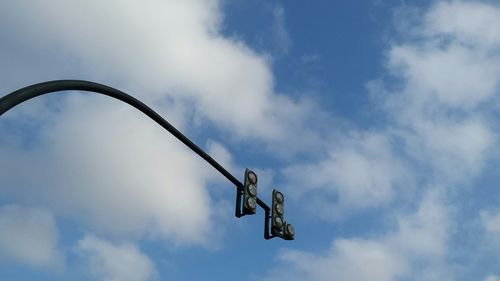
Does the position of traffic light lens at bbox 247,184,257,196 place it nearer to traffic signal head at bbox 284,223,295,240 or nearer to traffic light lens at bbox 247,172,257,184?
traffic light lens at bbox 247,172,257,184

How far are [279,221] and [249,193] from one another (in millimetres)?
1077

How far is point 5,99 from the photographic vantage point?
5.93m

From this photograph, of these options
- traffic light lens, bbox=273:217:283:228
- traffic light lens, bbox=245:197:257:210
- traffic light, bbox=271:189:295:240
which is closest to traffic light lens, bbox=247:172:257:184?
traffic light lens, bbox=245:197:257:210

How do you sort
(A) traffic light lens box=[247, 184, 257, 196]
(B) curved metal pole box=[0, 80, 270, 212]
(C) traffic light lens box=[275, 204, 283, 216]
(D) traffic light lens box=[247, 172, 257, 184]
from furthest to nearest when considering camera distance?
(C) traffic light lens box=[275, 204, 283, 216] → (D) traffic light lens box=[247, 172, 257, 184] → (A) traffic light lens box=[247, 184, 257, 196] → (B) curved metal pole box=[0, 80, 270, 212]

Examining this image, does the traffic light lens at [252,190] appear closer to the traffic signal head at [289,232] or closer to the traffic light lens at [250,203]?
the traffic light lens at [250,203]

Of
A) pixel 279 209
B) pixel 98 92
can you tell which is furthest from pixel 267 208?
pixel 98 92

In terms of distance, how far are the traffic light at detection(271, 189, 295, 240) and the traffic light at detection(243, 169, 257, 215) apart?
0.74 meters

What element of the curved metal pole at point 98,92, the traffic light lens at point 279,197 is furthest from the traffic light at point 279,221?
the curved metal pole at point 98,92

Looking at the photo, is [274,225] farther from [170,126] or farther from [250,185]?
[170,126]

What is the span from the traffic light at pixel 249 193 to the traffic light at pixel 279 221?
74 centimetres

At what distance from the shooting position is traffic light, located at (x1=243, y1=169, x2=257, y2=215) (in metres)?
9.52

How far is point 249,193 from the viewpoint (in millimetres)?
9648

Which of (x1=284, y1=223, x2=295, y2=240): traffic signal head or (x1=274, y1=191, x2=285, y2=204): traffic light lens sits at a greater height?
(x1=274, y1=191, x2=285, y2=204): traffic light lens

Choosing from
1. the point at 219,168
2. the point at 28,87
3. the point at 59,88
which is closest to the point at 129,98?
the point at 59,88
